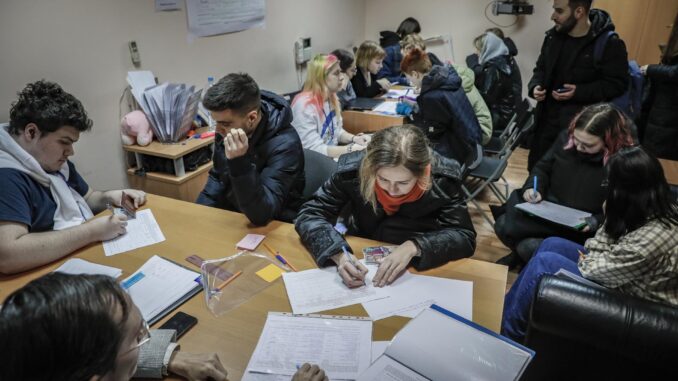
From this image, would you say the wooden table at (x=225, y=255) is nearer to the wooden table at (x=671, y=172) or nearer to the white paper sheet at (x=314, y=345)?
the white paper sheet at (x=314, y=345)

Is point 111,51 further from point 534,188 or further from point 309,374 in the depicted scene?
point 534,188

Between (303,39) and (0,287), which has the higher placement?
(303,39)

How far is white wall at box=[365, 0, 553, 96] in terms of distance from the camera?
5.27 m

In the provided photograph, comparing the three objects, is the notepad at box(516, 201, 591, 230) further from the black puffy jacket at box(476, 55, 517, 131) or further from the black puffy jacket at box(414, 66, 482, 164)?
the black puffy jacket at box(476, 55, 517, 131)

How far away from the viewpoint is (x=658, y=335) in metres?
1.38

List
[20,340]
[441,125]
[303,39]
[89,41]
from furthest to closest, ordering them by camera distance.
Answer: [303,39] < [441,125] < [89,41] < [20,340]

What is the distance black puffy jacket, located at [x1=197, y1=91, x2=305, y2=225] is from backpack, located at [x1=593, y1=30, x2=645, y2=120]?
70.4 inches

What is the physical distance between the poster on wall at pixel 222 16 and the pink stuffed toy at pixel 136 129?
0.75 meters

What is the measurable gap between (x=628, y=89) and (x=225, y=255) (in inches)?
107

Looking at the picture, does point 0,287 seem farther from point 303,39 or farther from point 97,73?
point 303,39

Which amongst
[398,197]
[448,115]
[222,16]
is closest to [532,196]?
[448,115]

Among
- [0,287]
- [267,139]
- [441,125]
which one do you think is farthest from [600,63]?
[0,287]

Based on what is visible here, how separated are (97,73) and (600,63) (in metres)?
2.99

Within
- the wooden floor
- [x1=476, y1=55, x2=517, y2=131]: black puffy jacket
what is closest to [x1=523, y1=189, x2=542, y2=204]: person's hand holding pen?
the wooden floor
